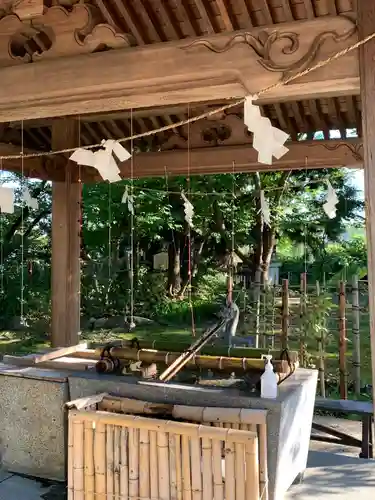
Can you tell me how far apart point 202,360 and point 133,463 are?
109cm

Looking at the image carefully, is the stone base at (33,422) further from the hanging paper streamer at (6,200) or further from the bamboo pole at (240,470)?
the bamboo pole at (240,470)

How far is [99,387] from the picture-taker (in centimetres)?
312

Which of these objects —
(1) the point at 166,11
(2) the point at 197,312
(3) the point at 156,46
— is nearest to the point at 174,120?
(1) the point at 166,11

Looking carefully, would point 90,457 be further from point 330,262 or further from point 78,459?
point 330,262

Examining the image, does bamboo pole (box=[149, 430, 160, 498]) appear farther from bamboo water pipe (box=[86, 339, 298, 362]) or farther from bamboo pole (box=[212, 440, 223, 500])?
bamboo water pipe (box=[86, 339, 298, 362])

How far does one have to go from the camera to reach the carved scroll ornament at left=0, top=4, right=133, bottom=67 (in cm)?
256

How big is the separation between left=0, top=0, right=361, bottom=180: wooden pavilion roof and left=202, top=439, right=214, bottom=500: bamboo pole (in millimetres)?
2000

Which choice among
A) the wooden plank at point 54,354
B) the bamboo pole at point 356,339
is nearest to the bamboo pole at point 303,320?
the bamboo pole at point 356,339

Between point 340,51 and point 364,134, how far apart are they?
1.14 feet

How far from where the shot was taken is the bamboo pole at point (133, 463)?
98.9 inches

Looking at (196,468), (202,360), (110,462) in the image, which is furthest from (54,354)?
(196,468)

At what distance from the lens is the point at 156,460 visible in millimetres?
2482

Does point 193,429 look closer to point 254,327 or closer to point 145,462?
point 145,462

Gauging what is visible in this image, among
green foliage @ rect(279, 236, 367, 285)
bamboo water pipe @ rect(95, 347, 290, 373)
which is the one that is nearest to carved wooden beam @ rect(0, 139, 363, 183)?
bamboo water pipe @ rect(95, 347, 290, 373)
